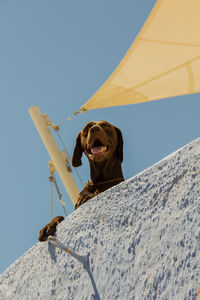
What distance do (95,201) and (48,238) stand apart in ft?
1.21

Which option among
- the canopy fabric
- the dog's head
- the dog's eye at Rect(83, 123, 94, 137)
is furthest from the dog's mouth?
the canopy fabric

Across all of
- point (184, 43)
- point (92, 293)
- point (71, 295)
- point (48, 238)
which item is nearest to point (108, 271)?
point (92, 293)

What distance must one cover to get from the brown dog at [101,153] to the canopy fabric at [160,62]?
231cm

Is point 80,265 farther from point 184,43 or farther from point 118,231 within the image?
point 184,43

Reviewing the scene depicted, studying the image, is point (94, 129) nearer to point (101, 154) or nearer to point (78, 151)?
point (101, 154)

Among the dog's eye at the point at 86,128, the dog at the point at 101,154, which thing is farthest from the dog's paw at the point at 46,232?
the dog's eye at the point at 86,128

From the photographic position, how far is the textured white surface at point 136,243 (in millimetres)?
1647

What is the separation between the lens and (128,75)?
605cm

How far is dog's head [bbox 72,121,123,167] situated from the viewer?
3.52 meters

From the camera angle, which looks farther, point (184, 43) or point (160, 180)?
point (184, 43)

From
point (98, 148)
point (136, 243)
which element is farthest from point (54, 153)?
point (136, 243)

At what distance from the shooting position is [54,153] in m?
8.96

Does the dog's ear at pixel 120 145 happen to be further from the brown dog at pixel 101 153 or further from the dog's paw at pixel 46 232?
the dog's paw at pixel 46 232

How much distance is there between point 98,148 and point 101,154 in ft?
0.19
